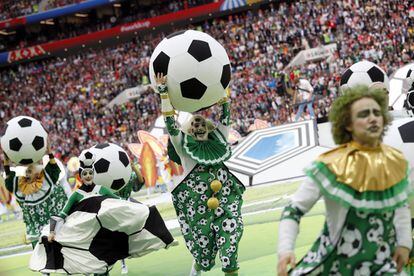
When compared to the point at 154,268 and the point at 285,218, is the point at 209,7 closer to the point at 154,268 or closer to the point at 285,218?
the point at 154,268

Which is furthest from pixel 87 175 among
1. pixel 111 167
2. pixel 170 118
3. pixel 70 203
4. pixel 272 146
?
pixel 272 146

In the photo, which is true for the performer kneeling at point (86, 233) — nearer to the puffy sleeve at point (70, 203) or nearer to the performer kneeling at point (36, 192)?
the puffy sleeve at point (70, 203)

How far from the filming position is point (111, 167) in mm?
8273

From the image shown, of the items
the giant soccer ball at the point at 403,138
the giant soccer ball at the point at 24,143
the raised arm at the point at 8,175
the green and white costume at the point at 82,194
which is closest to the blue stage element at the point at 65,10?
the giant soccer ball at the point at 24,143

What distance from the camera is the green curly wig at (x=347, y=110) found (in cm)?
414

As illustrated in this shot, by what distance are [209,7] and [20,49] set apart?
13.7 m

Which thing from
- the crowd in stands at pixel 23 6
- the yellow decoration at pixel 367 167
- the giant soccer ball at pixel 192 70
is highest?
the crowd in stands at pixel 23 6

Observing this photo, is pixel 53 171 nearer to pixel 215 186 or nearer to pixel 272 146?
pixel 215 186

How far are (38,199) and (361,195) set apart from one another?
228 inches

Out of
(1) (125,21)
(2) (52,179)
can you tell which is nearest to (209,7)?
(1) (125,21)

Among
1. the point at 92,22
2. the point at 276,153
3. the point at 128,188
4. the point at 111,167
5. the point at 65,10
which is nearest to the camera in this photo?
the point at 111,167

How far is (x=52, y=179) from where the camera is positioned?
8.95 m

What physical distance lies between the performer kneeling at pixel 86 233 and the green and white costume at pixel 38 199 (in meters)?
1.56

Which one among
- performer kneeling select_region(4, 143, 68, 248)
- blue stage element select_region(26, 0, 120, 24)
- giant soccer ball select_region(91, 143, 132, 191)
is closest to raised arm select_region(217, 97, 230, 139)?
giant soccer ball select_region(91, 143, 132, 191)
